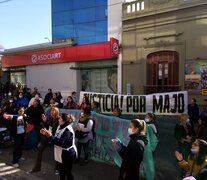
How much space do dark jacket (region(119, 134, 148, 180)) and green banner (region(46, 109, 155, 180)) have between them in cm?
150

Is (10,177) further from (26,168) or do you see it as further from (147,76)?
(147,76)

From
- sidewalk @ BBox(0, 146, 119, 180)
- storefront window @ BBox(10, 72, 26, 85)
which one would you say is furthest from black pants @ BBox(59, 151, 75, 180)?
storefront window @ BBox(10, 72, 26, 85)

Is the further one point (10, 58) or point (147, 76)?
point (10, 58)

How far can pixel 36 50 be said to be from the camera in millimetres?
23234

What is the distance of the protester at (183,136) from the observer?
673 centimetres

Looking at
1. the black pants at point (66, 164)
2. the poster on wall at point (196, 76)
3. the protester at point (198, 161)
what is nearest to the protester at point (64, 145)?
the black pants at point (66, 164)

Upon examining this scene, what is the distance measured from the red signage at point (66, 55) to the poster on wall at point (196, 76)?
4611 millimetres

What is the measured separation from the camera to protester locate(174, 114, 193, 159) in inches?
265

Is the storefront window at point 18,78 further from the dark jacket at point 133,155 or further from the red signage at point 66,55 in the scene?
the dark jacket at point 133,155

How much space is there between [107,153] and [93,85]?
42.0 ft

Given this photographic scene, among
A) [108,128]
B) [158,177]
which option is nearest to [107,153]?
[108,128]

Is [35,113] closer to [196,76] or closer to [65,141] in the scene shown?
[65,141]

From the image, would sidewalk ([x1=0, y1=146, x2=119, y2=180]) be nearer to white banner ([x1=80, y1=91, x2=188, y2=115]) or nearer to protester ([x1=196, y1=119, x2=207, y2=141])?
white banner ([x1=80, y1=91, x2=188, y2=115])

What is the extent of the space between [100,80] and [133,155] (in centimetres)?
1537
